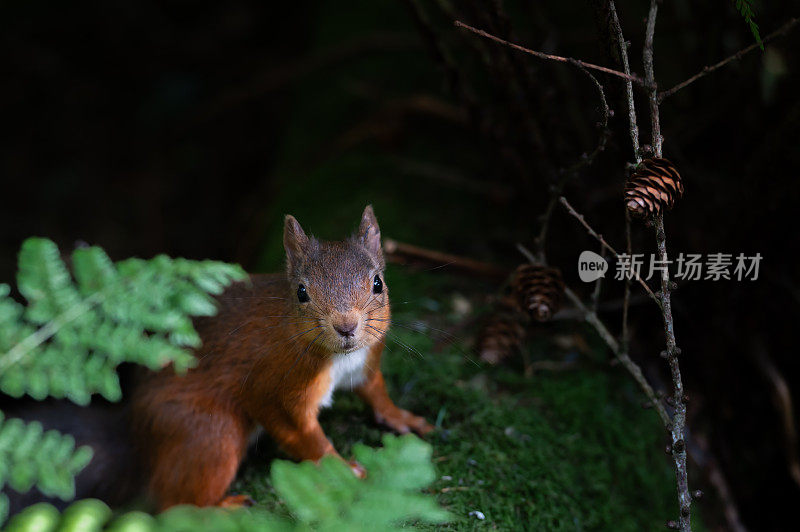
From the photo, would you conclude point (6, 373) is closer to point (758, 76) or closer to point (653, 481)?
point (653, 481)

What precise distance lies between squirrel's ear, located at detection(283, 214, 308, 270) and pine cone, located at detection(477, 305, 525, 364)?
3.16 ft

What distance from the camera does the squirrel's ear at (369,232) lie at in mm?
2570

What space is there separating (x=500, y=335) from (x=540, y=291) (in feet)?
1.41

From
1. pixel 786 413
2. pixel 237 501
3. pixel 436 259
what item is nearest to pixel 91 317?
pixel 237 501

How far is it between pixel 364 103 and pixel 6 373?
13.1ft

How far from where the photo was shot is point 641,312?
323 centimetres

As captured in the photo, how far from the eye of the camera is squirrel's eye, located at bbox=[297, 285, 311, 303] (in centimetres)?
240

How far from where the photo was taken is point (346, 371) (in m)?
2.59

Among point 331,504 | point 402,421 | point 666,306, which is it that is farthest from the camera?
point 402,421

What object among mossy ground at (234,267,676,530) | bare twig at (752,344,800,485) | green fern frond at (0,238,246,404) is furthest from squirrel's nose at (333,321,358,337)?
bare twig at (752,344,800,485)

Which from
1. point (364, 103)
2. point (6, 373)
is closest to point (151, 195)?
point (364, 103)

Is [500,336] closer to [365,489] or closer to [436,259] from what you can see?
[436,259]

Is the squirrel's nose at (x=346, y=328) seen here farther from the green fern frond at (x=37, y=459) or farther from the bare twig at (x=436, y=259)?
the green fern frond at (x=37, y=459)

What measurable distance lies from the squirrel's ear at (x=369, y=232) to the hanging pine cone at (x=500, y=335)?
0.67 metres
